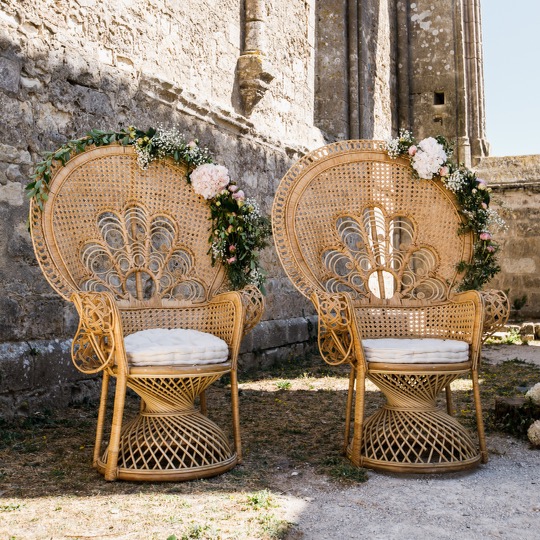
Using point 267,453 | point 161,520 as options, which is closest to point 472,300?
point 267,453

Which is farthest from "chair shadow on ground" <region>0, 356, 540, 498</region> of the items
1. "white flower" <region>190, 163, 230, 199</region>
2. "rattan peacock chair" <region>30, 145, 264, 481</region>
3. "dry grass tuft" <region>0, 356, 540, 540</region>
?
"white flower" <region>190, 163, 230, 199</region>

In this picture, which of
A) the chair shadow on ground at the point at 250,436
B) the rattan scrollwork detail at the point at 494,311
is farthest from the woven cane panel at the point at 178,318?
the rattan scrollwork detail at the point at 494,311

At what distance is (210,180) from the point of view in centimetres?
357

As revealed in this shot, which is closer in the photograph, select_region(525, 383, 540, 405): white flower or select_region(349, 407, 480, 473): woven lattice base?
select_region(349, 407, 480, 473): woven lattice base

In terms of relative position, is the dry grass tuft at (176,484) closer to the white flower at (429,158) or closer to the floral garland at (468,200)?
the floral garland at (468,200)

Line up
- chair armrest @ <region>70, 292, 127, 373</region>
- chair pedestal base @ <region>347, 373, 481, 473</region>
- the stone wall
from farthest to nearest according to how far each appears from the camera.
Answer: the stone wall < chair pedestal base @ <region>347, 373, 481, 473</region> < chair armrest @ <region>70, 292, 127, 373</region>

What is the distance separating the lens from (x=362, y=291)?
148 inches

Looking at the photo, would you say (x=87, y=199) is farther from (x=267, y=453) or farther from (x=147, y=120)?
(x=147, y=120)

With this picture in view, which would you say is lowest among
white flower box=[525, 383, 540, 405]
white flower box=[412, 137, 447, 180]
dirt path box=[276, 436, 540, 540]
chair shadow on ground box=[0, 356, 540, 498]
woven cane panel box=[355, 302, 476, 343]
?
dirt path box=[276, 436, 540, 540]

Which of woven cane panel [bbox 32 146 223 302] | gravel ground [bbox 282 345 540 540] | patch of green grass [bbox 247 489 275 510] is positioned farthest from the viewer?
woven cane panel [bbox 32 146 223 302]

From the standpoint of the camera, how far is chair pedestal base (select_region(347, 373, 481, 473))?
10.3 ft

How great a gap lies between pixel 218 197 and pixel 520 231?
8972 millimetres

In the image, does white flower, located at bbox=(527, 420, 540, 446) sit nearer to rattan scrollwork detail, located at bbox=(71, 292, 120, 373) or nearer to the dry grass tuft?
the dry grass tuft

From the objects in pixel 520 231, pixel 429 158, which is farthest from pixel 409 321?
pixel 520 231
